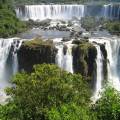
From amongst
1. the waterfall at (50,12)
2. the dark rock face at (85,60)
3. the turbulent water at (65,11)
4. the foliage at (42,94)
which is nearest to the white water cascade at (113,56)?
the dark rock face at (85,60)

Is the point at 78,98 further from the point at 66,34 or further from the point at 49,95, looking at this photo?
the point at 66,34

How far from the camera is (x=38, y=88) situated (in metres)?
20.0

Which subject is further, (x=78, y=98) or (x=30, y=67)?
(x=30, y=67)

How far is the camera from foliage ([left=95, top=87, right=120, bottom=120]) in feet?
60.9

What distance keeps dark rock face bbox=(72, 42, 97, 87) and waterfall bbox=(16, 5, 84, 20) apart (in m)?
22.0

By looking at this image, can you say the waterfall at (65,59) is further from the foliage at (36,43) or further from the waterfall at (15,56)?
the waterfall at (15,56)

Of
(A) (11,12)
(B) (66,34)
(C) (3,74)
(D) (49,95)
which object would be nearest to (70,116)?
(D) (49,95)

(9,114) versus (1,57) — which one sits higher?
(9,114)

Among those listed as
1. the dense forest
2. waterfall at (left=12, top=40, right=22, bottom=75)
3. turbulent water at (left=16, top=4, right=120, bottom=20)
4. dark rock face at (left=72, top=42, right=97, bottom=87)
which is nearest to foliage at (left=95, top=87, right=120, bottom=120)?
the dense forest

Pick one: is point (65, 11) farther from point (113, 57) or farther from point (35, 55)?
point (35, 55)

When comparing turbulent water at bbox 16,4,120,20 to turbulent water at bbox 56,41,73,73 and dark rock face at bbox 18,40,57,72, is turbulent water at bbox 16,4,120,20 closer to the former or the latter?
dark rock face at bbox 18,40,57,72

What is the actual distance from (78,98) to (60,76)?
1435mm

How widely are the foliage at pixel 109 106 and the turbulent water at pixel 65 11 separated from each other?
126 feet

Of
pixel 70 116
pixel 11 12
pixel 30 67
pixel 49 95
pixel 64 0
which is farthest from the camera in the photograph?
pixel 64 0
